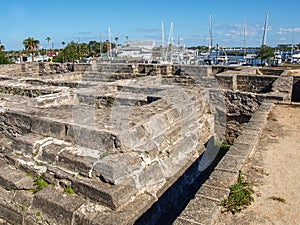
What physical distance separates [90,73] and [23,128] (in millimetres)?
7594

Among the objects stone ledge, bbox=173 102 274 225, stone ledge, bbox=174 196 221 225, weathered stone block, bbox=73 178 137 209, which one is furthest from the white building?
stone ledge, bbox=174 196 221 225

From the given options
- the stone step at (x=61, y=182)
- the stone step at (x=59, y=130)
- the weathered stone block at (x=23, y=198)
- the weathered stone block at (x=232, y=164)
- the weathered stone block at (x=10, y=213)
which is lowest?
the weathered stone block at (x=10, y=213)

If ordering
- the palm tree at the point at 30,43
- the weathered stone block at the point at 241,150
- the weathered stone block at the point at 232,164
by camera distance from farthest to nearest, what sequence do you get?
1. the palm tree at the point at 30,43
2. the weathered stone block at the point at 241,150
3. the weathered stone block at the point at 232,164

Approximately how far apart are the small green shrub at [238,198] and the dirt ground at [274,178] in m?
0.06

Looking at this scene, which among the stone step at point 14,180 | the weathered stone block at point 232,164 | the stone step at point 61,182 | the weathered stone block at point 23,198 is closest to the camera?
A: the weathered stone block at point 232,164

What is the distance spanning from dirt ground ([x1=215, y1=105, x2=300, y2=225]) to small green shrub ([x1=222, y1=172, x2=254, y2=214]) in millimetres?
57

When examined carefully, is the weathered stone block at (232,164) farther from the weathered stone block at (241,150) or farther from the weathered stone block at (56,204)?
the weathered stone block at (56,204)

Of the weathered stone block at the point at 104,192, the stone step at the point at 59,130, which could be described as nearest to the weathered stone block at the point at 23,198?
the weathered stone block at the point at 104,192

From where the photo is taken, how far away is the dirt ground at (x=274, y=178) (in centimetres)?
266

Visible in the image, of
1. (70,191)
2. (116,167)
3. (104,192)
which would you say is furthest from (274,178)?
(70,191)

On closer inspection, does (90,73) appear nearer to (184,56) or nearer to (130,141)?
(130,141)

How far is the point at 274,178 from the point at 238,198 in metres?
0.79

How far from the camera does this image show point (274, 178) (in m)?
3.38

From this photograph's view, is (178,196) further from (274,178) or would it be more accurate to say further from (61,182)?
(61,182)
